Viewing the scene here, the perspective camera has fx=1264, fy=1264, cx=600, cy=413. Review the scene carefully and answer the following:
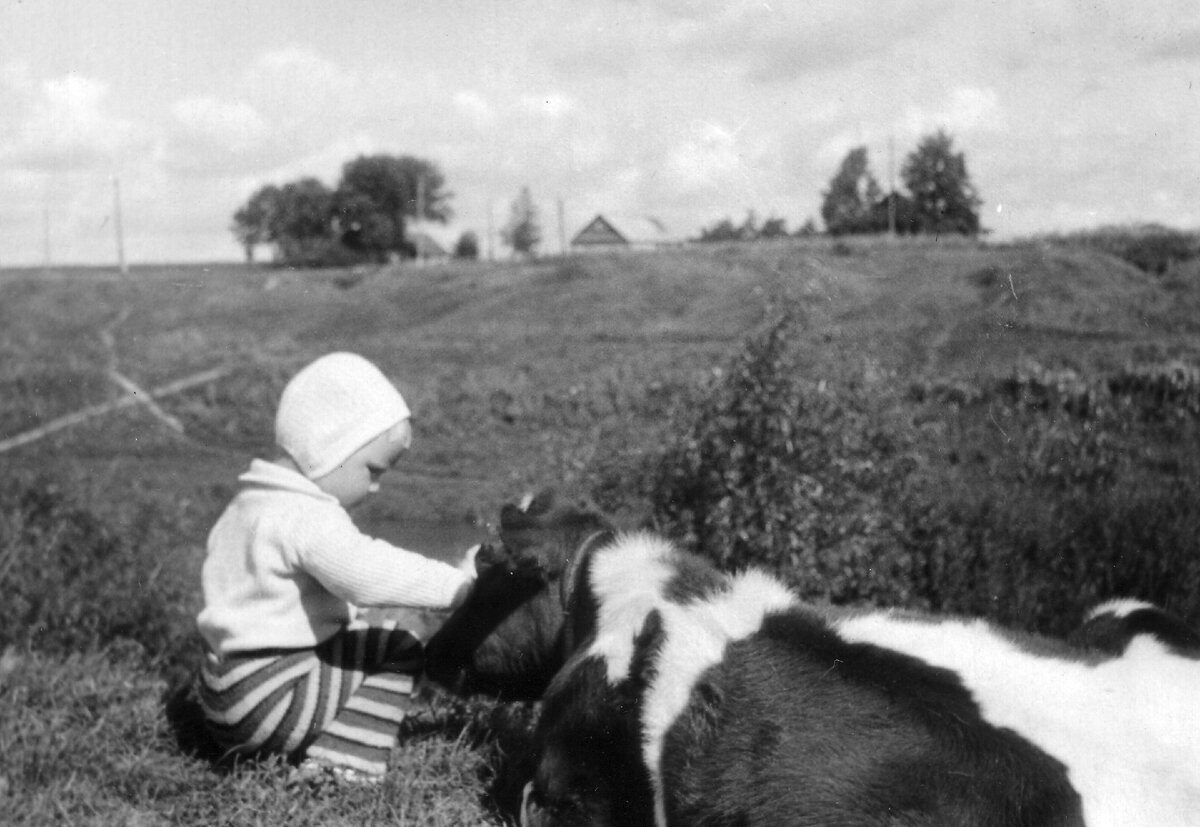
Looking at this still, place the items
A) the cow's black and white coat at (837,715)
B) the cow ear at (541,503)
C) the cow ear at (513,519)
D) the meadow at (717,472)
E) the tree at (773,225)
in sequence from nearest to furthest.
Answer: the cow's black and white coat at (837,715)
the cow ear at (513,519)
the cow ear at (541,503)
the meadow at (717,472)
the tree at (773,225)

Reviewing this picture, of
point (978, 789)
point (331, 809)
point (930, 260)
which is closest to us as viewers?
point (978, 789)

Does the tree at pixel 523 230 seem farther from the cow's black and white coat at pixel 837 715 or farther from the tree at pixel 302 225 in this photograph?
the cow's black and white coat at pixel 837 715

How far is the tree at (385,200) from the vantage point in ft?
145

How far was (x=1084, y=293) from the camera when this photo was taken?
1394 centimetres

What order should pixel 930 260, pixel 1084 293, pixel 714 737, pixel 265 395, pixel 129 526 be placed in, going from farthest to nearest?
pixel 265 395 < pixel 930 260 < pixel 1084 293 < pixel 129 526 < pixel 714 737

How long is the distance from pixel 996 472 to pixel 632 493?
11.0 feet

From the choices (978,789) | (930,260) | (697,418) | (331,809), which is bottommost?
(331,809)

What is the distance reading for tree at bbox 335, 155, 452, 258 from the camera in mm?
44094

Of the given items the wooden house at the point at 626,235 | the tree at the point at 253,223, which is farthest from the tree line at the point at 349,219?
the wooden house at the point at 626,235

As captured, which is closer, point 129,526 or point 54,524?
point 54,524

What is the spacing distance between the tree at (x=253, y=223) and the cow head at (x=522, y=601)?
123 ft

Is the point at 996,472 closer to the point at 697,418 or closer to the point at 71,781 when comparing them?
the point at 697,418

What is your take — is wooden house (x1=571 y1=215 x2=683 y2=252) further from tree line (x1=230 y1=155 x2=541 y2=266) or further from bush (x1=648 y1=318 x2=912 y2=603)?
bush (x1=648 y1=318 x2=912 y2=603)

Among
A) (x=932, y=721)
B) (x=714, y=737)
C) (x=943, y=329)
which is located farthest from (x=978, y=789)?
(x=943, y=329)
